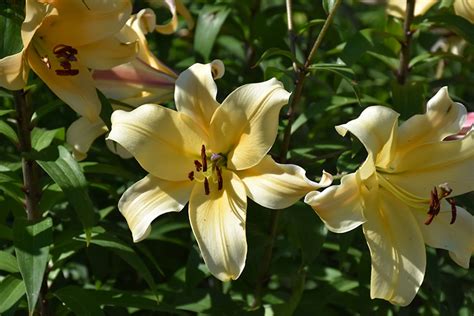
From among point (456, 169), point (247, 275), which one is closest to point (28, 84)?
point (247, 275)

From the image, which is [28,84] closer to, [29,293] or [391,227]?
[29,293]

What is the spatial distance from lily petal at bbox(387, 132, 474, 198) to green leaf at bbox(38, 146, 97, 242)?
1.99 feet

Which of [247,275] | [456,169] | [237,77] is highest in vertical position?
[456,169]

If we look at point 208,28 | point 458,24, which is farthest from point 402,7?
point 208,28

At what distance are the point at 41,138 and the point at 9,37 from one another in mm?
297

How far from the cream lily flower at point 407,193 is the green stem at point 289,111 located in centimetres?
22

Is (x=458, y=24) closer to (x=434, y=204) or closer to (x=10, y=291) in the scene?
(x=434, y=204)

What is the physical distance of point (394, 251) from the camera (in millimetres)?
1879

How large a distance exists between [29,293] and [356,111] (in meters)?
1.01

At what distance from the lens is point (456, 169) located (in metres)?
1.91

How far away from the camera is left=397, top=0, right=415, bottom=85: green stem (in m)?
2.38

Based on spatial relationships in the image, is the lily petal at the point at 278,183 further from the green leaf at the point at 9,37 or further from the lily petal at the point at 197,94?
the green leaf at the point at 9,37

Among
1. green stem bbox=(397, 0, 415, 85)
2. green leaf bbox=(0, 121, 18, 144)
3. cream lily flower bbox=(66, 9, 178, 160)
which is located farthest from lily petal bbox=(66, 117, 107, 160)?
green stem bbox=(397, 0, 415, 85)

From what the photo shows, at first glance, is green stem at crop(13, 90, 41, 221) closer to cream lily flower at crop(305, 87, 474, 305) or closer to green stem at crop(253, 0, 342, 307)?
green stem at crop(253, 0, 342, 307)
